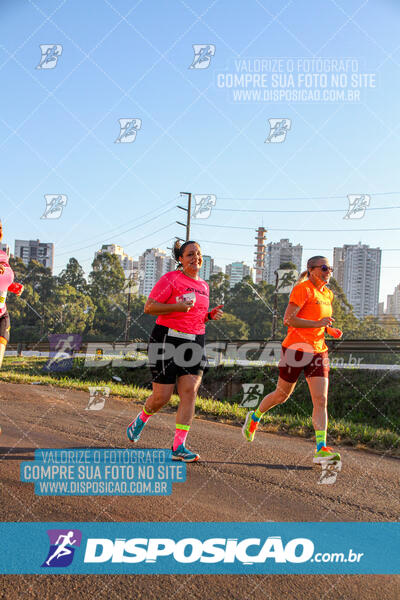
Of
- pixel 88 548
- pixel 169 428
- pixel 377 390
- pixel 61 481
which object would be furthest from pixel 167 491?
pixel 377 390

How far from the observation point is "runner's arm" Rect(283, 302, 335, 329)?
5.39m

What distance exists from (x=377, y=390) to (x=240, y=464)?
12.1 m

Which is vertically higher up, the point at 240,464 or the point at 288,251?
the point at 288,251

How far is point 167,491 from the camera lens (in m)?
3.91

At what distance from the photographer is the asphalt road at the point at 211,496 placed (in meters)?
2.54

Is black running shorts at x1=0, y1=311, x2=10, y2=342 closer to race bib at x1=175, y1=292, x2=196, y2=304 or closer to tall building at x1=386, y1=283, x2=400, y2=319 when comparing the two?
race bib at x1=175, y1=292, x2=196, y2=304

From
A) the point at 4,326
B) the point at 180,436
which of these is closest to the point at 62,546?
the point at 180,436

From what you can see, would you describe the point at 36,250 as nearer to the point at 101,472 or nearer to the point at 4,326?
the point at 4,326

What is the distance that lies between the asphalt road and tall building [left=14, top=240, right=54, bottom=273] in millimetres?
94916

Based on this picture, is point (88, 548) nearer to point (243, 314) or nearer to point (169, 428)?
point (169, 428)

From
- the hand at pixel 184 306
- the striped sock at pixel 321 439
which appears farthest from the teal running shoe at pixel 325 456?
the hand at pixel 184 306

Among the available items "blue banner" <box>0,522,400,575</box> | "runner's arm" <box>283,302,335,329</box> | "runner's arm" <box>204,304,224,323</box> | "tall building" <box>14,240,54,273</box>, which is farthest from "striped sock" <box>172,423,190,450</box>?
"tall building" <box>14,240,54,273</box>

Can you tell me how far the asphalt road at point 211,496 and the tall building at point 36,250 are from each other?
311 ft

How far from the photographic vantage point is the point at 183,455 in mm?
4941
